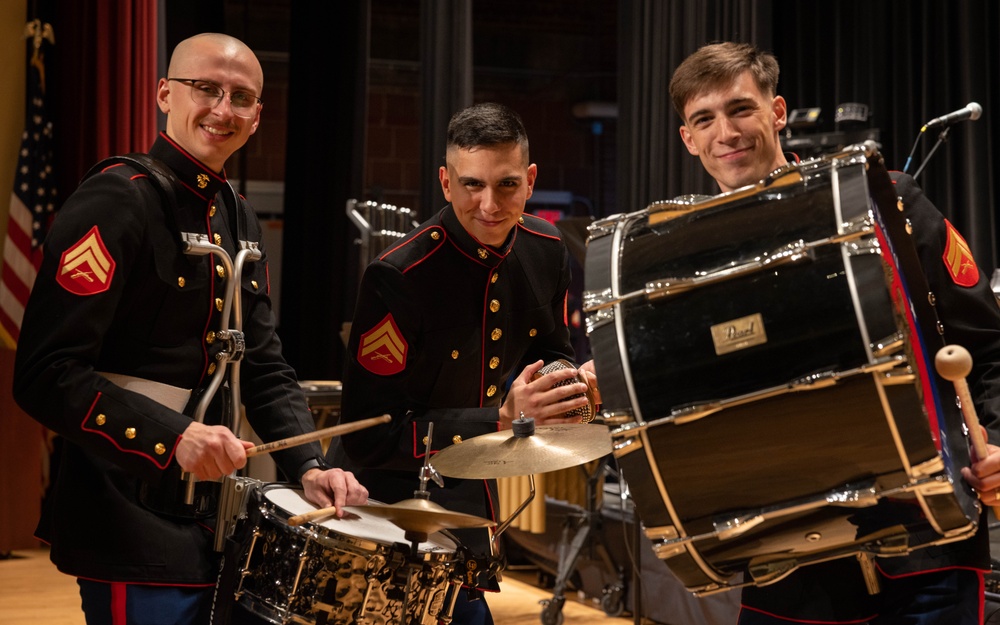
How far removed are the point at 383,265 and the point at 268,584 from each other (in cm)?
76

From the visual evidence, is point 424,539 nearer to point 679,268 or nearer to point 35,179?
point 679,268

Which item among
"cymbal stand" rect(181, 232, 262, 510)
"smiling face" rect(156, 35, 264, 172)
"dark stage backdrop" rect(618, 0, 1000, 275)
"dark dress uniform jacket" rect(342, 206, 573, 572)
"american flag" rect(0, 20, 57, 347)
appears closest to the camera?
"cymbal stand" rect(181, 232, 262, 510)

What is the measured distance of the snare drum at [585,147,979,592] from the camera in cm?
152

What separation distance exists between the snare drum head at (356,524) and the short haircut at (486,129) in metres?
0.84

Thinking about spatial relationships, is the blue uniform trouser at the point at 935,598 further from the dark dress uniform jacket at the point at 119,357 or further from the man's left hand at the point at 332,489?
the dark dress uniform jacket at the point at 119,357

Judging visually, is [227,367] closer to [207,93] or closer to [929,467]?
[207,93]

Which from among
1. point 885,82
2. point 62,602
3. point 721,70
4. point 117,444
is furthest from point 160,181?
point 885,82

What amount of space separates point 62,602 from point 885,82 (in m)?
4.67

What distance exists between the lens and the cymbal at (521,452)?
2.10 metres

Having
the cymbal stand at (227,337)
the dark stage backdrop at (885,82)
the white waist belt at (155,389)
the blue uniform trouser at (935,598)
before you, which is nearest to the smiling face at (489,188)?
the cymbal stand at (227,337)

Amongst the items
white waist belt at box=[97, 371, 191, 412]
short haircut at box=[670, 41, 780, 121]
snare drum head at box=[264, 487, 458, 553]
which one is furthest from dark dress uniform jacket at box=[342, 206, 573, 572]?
short haircut at box=[670, 41, 780, 121]

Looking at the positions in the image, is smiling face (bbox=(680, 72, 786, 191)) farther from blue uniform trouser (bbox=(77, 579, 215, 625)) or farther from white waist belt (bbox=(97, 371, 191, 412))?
blue uniform trouser (bbox=(77, 579, 215, 625))

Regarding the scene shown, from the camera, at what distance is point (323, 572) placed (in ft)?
6.65

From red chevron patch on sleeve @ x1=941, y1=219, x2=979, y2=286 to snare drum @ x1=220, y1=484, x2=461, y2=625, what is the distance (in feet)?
3.45
